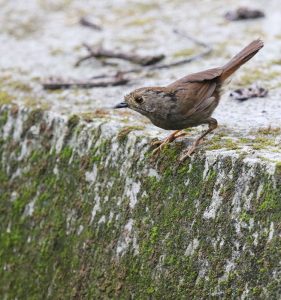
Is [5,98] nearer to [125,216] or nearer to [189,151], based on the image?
[125,216]

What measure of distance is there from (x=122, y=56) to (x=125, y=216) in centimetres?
278

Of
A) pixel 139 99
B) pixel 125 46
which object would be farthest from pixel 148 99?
pixel 125 46

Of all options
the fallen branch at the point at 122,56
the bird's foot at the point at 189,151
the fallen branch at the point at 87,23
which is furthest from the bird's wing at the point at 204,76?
the fallen branch at the point at 87,23

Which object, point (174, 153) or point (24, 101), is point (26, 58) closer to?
point (24, 101)

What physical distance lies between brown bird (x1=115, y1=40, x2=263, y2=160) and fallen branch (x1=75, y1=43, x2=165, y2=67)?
7.10ft

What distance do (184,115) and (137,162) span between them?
472 millimetres

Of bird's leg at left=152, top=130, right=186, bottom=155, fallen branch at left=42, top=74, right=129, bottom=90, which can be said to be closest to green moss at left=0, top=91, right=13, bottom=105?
fallen branch at left=42, top=74, right=129, bottom=90

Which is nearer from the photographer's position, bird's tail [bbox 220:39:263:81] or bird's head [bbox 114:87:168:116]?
bird's head [bbox 114:87:168:116]

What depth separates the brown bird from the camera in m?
4.30

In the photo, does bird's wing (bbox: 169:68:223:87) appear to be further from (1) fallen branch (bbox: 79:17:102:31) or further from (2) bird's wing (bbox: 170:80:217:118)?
(1) fallen branch (bbox: 79:17:102:31)

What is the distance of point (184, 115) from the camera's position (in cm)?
429

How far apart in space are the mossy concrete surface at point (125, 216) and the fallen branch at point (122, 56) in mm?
1483

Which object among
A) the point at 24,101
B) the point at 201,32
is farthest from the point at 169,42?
the point at 24,101

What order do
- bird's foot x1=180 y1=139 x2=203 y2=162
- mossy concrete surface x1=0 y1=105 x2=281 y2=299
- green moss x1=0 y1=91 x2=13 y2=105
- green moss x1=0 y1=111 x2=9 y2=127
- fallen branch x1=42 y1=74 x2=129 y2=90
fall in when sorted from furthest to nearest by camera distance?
fallen branch x1=42 y1=74 x2=129 y2=90, green moss x1=0 y1=91 x2=13 y2=105, green moss x1=0 y1=111 x2=9 y2=127, bird's foot x1=180 y1=139 x2=203 y2=162, mossy concrete surface x1=0 y1=105 x2=281 y2=299
